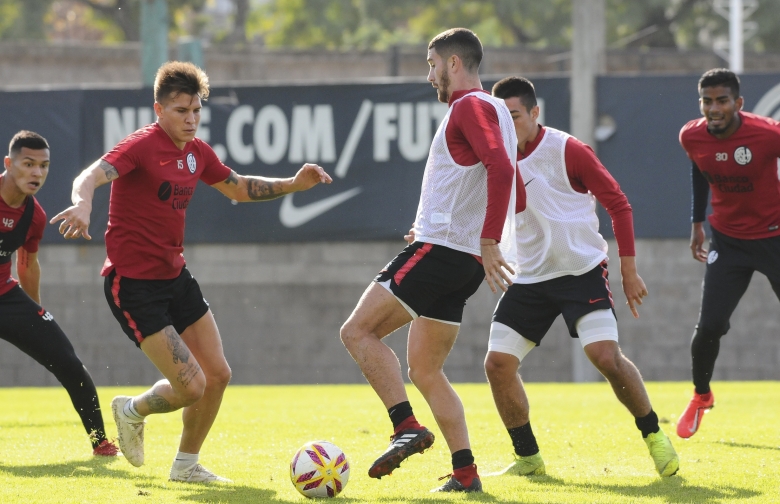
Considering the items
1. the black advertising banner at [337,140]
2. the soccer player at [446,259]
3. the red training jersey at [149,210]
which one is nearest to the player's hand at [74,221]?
the red training jersey at [149,210]

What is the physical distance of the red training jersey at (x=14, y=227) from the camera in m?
7.44

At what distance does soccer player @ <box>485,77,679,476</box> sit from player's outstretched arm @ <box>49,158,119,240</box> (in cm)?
224

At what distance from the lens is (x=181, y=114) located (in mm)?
5891

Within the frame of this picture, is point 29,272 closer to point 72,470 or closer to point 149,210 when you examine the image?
point 72,470

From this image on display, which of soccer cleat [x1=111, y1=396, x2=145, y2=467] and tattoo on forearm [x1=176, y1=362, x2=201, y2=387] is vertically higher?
tattoo on forearm [x1=176, y1=362, x2=201, y2=387]

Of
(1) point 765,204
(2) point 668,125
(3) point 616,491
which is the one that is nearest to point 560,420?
(1) point 765,204

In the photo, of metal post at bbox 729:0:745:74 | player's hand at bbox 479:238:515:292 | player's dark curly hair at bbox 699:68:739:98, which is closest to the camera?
player's hand at bbox 479:238:515:292

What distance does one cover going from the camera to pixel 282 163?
50.1ft

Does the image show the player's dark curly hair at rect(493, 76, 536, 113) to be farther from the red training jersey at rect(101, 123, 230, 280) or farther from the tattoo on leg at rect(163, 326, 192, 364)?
the tattoo on leg at rect(163, 326, 192, 364)

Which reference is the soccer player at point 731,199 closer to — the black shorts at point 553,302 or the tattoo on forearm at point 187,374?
the black shorts at point 553,302

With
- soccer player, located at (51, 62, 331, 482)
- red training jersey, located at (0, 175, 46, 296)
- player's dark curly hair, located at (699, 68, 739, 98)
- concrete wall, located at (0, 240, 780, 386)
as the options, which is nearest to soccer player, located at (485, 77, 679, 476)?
soccer player, located at (51, 62, 331, 482)

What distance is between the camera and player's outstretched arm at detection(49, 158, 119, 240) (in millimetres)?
4996

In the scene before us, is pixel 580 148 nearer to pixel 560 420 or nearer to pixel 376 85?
pixel 560 420

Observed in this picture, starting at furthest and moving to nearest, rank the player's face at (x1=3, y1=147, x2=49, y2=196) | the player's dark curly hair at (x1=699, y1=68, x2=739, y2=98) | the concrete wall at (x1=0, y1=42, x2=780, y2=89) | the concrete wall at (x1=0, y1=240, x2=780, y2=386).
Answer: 1. the concrete wall at (x1=0, y1=42, x2=780, y2=89)
2. the concrete wall at (x1=0, y1=240, x2=780, y2=386)
3. the player's dark curly hair at (x1=699, y1=68, x2=739, y2=98)
4. the player's face at (x1=3, y1=147, x2=49, y2=196)
